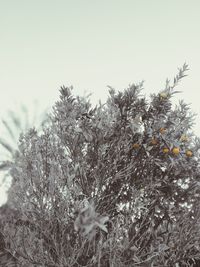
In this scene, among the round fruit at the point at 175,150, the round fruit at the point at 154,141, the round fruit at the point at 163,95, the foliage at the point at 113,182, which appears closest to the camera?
the foliage at the point at 113,182

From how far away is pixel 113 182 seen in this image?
5.90 meters

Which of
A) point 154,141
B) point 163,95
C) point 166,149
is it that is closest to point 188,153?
point 166,149

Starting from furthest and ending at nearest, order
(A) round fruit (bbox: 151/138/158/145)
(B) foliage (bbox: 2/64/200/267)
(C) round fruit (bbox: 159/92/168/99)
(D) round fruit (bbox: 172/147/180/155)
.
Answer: (C) round fruit (bbox: 159/92/168/99)
(A) round fruit (bbox: 151/138/158/145)
(D) round fruit (bbox: 172/147/180/155)
(B) foliage (bbox: 2/64/200/267)

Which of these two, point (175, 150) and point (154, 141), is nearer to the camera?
point (175, 150)

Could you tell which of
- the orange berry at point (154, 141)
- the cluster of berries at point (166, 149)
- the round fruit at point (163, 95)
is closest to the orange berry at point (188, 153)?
the cluster of berries at point (166, 149)

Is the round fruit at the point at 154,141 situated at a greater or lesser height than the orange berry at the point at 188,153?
lesser

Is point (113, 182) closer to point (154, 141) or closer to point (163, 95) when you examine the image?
point (154, 141)

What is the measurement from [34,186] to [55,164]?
54 centimetres

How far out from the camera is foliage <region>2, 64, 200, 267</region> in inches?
206

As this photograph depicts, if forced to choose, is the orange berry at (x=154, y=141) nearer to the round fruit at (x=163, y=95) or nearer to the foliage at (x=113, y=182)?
the foliage at (x=113, y=182)

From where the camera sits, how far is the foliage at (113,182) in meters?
5.23

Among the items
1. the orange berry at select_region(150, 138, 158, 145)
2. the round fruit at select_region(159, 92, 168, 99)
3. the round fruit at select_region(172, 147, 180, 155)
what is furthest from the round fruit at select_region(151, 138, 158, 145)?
the round fruit at select_region(159, 92, 168, 99)

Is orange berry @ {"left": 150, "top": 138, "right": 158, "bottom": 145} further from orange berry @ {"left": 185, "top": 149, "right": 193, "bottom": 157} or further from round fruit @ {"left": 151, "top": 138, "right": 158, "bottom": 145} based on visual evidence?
orange berry @ {"left": 185, "top": 149, "right": 193, "bottom": 157}

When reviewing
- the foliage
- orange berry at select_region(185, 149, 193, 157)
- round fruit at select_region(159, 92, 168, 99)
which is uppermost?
round fruit at select_region(159, 92, 168, 99)
